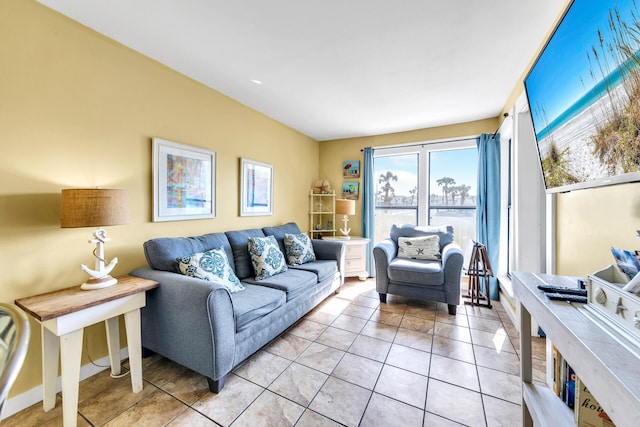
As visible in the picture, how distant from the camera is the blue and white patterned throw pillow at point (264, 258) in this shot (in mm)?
2486

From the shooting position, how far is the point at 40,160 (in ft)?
5.14

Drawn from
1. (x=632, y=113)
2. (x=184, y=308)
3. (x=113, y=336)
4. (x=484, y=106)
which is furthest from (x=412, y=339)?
(x=484, y=106)

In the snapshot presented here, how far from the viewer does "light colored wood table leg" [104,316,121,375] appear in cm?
173

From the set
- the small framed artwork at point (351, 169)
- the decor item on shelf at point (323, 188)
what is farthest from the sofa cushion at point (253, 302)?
the small framed artwork at point (351, 169)

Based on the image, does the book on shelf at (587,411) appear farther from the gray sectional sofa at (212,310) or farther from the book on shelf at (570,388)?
the gray sectional sofa at (212,310)

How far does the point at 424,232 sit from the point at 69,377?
11.7 feet

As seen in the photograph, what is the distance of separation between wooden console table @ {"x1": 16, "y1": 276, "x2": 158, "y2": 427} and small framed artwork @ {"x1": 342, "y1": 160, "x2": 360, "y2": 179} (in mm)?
3345

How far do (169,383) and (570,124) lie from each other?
2.70 metres

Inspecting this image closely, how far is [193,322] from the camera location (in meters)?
1.58

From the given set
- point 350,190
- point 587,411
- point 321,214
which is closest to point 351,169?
point 350,190

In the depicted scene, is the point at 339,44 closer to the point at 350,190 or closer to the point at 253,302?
the point at 253,302

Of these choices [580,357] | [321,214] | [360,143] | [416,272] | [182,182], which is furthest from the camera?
[321,214]

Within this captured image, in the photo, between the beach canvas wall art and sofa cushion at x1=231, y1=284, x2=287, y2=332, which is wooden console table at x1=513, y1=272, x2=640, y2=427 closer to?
the beach canvas wall art

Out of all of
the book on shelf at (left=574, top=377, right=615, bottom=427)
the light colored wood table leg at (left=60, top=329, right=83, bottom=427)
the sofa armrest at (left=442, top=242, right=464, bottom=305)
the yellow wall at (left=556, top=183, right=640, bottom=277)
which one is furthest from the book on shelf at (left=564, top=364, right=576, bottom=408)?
the light colored wood table leg at (left=60, top=329, right=83, bottom=427)
